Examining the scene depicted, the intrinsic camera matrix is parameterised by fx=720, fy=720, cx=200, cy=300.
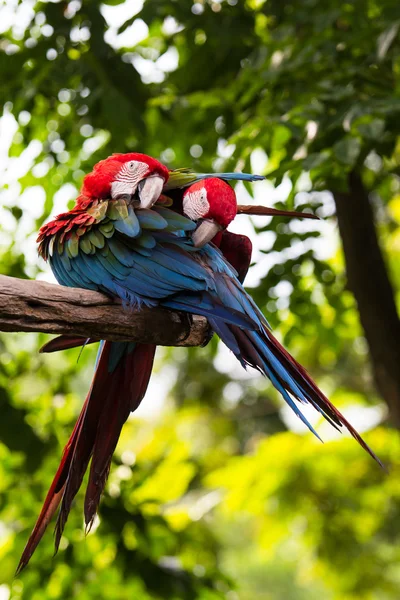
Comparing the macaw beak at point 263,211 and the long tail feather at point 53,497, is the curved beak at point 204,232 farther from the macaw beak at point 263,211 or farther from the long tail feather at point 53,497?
the long tail feather at point 53,497

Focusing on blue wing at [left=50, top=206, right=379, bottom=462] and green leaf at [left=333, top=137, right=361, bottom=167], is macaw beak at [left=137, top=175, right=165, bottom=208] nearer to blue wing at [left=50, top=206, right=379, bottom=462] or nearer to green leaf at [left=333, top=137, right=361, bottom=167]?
blue wing at [left=50, top=206, right=379, bottom=462]

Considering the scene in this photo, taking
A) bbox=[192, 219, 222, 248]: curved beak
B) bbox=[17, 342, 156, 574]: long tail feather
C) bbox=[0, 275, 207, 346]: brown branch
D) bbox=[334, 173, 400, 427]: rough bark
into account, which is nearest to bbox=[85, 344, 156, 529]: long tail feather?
bbox=[17, 342, 156, 574]: long tail feather

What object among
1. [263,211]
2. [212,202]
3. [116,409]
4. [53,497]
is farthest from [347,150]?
[53,497]

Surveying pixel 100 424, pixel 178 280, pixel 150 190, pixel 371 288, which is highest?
pixel 371 288

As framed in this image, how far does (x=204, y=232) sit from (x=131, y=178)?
16cm

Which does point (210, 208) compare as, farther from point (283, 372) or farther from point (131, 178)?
point (283, 372)

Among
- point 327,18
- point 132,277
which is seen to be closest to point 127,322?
point 132,277

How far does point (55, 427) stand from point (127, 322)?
4.39 ft

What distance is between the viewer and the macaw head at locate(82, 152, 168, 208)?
3.87 feet

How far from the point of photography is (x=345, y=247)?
8.37ft

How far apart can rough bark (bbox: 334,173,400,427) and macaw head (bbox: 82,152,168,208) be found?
1.37 meters

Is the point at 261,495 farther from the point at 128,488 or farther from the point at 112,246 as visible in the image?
the point at 112,246

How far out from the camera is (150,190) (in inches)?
46.4

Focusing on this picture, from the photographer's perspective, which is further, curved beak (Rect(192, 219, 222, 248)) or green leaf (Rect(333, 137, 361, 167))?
green leaf (Rect(333, 137, 361, 167))
